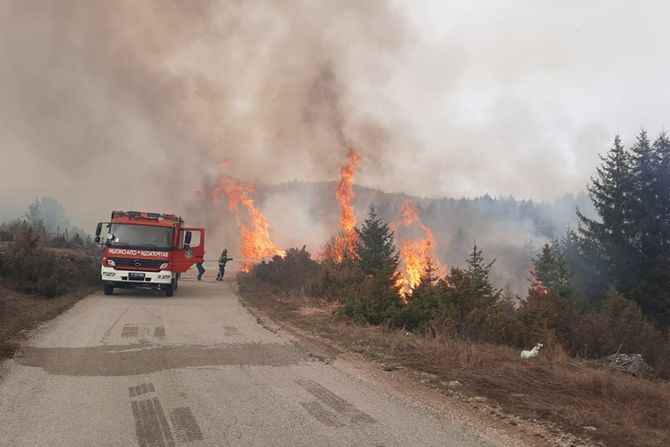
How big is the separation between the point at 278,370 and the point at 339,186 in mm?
30223

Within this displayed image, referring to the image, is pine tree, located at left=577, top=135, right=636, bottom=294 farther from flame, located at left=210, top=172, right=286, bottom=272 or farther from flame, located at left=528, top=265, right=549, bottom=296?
flame, located at left=210, top=172, right=286, bottom=272

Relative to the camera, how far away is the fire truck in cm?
1639

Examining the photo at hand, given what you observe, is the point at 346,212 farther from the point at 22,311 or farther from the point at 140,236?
the point at 22,311

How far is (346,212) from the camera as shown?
117 feet

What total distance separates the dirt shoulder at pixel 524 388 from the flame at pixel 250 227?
87.4 feet

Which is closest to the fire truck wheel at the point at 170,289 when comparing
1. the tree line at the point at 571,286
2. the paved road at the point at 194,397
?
the tree line at the point at 571,286

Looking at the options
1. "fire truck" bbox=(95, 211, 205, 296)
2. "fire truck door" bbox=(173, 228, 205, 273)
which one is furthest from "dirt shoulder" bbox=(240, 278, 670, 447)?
"fire truck door" bbox=(173, 228, 205, 273)

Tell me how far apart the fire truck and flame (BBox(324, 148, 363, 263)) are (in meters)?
17.9

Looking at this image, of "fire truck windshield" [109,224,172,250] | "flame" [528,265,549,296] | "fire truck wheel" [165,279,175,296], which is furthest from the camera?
"fire truck wheel" [165,279,175,296]

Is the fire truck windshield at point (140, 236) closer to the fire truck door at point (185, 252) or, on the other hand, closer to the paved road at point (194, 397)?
the fire truck door at point (185, 252)

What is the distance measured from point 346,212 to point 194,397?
1187 inches

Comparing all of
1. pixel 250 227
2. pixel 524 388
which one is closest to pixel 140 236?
pixel 524 388

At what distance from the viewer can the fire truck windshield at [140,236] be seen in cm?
1661

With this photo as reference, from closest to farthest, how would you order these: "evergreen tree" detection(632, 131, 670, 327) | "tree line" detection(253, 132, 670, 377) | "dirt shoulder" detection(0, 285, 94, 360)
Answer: "dirt shoulder" detection(0, 285, 94, 360)
"tree line" detection(253, 132, 670, 377)
"evergreen tree" detection(632, 131, 670, 327)
